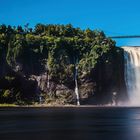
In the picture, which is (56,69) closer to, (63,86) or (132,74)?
(63,86)

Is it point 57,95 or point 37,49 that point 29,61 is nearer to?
point 37,49

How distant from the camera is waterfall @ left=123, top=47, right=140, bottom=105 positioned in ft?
358

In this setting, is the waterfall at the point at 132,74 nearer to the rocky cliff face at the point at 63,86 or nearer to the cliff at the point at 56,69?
the cliff at the point at 56,69

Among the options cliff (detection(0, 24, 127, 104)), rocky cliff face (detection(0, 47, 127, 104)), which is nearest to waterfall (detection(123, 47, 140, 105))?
cliff (detection(0, 24, 127, 104))

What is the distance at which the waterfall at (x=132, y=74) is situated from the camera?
109 m

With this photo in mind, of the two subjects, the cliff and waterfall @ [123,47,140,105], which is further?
waterfall @ [123,47,140,105]

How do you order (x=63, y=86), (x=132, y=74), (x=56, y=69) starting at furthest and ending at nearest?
(x=132, y=74) < (x=56, y=69) < (x=63, y=86)

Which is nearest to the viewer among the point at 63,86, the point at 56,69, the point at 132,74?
the point at 63,86

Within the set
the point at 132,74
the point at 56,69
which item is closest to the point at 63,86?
the point at 56,69

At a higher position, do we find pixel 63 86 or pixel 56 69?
pixel 56 69

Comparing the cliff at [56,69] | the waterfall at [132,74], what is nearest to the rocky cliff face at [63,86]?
the cliff at [56,69]

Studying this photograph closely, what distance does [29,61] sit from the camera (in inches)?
4026

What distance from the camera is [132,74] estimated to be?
11112 centimetres

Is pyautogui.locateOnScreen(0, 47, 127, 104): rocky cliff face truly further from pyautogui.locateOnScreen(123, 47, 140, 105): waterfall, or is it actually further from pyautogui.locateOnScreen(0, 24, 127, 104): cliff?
pyautogui.locateOnScreen(123, 47, 140, 105): waterfall
